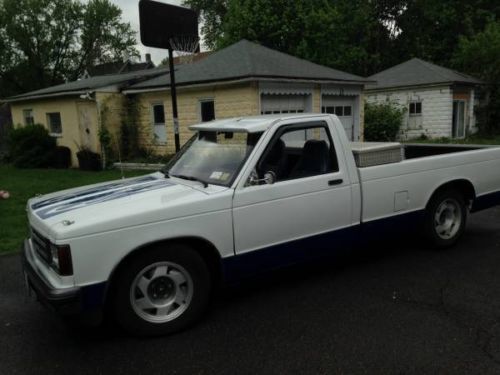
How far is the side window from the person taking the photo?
13.9ft

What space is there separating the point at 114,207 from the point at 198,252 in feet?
2.72

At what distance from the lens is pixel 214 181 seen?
4.05 m

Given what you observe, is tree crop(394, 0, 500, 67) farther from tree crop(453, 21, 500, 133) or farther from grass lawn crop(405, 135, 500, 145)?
grass lawn crop(405, 135, 500, 145)

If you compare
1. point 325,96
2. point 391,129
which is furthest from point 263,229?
point 391,129

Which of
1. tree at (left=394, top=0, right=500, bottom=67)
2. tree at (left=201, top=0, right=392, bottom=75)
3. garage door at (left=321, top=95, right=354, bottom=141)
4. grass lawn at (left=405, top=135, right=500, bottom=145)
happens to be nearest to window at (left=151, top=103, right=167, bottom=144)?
garage door at (left=321, top=95, right=354, bottom=141)

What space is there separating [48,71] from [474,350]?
4830 cm

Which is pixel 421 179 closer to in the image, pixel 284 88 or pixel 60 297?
pixel 60 297

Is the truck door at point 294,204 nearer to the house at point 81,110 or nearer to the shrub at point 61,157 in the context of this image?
the house at point 81,110

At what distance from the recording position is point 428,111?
22344mm

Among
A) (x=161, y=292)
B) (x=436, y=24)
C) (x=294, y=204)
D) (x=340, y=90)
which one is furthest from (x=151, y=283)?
(x=436, y=24)

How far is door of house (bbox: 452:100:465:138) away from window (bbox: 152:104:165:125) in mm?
15354

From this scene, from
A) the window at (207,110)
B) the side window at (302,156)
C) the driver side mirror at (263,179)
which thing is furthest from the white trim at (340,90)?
the driver side mirror at (263,179)

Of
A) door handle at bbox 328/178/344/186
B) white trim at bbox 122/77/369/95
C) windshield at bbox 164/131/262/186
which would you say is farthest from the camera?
white trim at bbox 122/77/369/95

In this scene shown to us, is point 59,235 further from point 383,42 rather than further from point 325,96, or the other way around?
point 383,42
